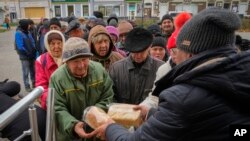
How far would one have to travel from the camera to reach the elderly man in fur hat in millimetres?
2514

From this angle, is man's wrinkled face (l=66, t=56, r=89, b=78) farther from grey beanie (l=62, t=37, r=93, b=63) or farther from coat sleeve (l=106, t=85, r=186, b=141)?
coat sleeve (l=106, t=85, r=186, b=141)

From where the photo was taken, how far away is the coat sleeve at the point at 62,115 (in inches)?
79.8

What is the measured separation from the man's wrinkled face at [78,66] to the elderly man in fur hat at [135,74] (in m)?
0.46

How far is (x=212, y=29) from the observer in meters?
1.16

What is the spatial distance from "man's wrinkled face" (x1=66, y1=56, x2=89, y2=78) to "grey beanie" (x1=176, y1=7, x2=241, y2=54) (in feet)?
3.79

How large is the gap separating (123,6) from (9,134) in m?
31.8

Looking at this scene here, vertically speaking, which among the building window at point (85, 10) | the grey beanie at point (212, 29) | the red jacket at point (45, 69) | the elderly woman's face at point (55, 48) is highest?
the building window at point (85, 10)

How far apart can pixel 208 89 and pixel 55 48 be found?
238cm

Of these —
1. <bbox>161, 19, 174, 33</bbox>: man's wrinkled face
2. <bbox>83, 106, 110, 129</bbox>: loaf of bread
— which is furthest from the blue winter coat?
<bbox>83, 106, 110, 129</bbox>: loaf of bread

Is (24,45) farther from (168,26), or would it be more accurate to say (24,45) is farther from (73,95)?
(73,95)

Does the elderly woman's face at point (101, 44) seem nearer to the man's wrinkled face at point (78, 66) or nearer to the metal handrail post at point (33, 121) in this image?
the man's wrinkled face at point (78, 66)

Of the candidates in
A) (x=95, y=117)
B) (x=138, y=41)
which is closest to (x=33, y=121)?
(x=95, y=117)

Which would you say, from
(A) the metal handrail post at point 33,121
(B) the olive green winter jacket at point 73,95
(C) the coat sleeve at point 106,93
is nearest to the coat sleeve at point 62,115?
(B) the olive green winter jacket at point 73,95

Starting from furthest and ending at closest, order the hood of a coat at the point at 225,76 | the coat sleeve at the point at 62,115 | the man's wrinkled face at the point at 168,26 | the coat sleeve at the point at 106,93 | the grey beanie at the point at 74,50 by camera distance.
A: the man's wrinkled face at the point at 168,26 < the coat sleeve at the point at 106,93 < the grey beanie at the point at 74,50 < the coat sleeve at the point at 62,115 < the hood of a coat at the point at 225,76
